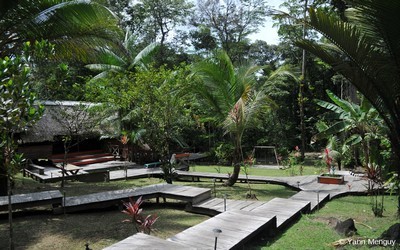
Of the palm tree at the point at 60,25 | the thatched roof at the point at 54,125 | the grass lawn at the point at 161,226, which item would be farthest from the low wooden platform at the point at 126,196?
the thatched roof at the point at 54,125

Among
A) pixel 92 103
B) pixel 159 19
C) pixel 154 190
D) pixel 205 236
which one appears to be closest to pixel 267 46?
pixel 159 19

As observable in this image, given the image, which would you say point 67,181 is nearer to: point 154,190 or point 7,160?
point 154,190

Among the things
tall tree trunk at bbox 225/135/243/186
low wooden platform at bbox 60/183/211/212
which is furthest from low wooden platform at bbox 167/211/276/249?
tall tree trunk at bbox 225/135/243/186

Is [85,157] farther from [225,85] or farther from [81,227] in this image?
[81,227]

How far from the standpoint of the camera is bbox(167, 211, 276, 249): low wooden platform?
15.6ft

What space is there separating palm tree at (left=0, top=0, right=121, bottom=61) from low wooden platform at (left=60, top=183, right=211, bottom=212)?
3.82 meters

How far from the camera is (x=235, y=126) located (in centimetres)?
1020

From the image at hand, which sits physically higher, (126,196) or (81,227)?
(126,196)

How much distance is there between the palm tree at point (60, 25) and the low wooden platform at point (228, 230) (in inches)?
227

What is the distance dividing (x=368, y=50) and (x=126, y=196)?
5.86m

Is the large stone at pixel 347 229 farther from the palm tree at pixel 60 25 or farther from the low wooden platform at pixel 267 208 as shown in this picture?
the palm tree at pixel 60 25

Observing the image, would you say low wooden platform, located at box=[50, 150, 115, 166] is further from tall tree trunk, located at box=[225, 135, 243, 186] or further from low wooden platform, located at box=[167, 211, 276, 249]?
low wooden platform, located at box=[167, 211, 276, 249]

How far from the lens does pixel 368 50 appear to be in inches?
189

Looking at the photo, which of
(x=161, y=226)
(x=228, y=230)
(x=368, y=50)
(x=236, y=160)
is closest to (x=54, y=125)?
(x=236, y=160)
